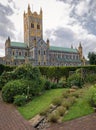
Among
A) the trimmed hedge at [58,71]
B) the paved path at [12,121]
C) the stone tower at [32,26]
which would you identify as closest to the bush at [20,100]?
the paved path at [12,121]

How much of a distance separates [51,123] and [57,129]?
84 centimetres

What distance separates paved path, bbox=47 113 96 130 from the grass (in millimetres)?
419

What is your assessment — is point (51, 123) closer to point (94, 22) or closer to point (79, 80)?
point (79, 80)

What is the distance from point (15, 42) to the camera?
239ft

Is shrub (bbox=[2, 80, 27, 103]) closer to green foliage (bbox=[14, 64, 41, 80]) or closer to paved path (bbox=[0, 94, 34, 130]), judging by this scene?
green foliage (bbox=[14, 64, 41, 80])

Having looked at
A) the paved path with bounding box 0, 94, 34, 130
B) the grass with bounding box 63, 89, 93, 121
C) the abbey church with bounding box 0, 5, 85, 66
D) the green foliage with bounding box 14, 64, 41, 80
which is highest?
the abbey church with bounding box 0, 5, 85, 66

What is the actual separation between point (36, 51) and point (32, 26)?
17239 mm

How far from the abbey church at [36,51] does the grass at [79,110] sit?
49435 millimetres

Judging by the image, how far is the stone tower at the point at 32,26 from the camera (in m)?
Answer: 76.5

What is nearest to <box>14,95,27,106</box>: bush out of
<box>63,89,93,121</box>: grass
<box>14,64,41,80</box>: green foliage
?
<box>14,64,41,80</box>: green foliage

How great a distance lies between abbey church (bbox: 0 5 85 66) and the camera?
65562 mm

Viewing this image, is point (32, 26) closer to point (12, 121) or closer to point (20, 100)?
point (20, 100)

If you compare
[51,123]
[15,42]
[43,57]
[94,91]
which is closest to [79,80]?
[94,91]

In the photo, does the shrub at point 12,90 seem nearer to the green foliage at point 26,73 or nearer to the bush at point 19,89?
the bush at point 19,89
